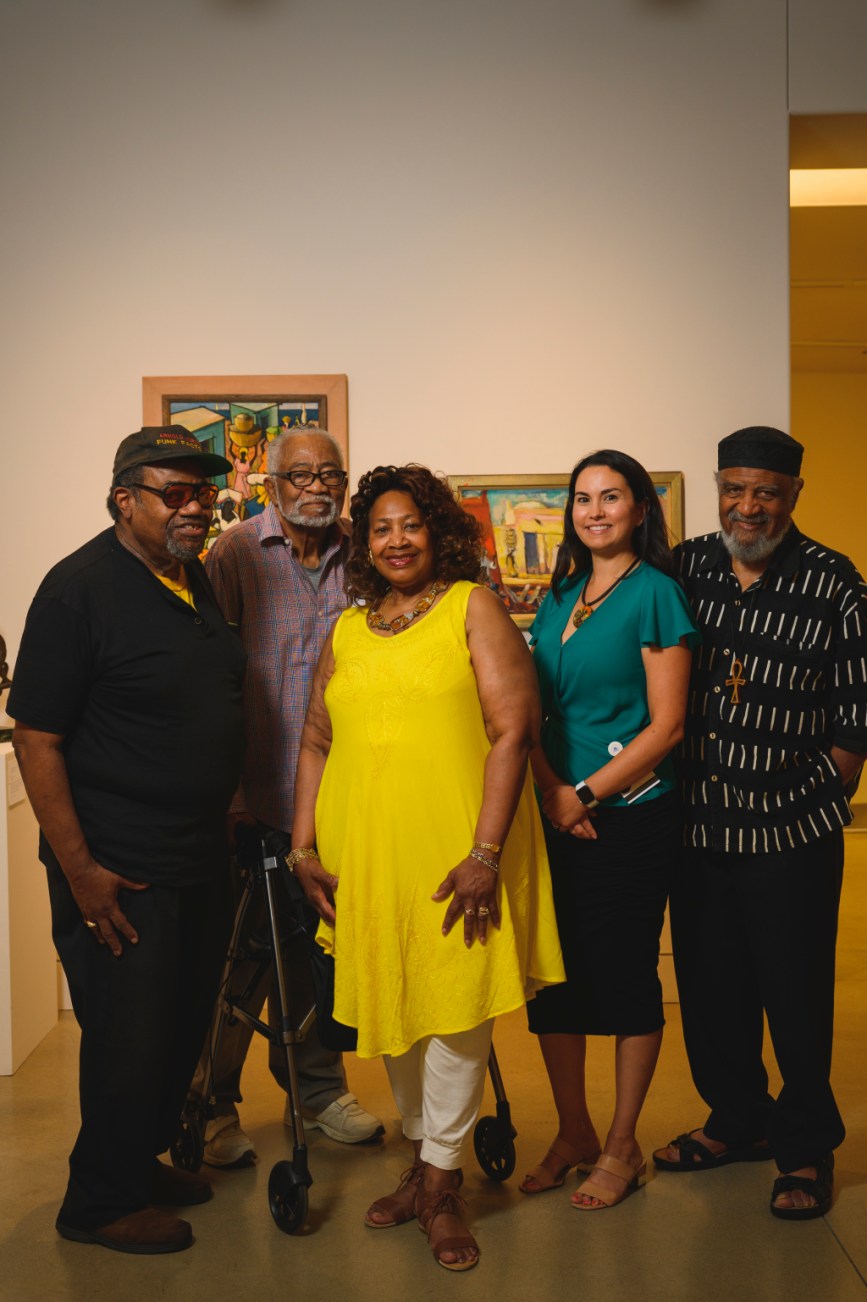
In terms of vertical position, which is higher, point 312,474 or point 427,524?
point 312,474

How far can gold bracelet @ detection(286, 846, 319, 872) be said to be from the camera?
9.37ft

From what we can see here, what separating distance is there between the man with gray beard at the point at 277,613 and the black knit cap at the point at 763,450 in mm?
998

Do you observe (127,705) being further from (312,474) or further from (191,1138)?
(191,1138)

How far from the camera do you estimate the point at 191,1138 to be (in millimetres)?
3109

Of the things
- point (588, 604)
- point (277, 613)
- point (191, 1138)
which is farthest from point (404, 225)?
point (191, 1138)

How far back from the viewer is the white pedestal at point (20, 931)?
394cm

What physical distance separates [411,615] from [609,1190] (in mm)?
1471

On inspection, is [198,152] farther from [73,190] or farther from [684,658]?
[684,658]

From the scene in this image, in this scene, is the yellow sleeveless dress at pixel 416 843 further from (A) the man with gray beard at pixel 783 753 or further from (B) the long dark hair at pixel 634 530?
(A) the man with gray beard at pixel 783 753

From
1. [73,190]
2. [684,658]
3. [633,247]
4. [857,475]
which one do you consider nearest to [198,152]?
[73,190]

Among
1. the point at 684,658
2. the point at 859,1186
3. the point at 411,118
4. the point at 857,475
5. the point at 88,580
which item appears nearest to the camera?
the point at 88,580

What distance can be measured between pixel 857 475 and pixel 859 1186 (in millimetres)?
7402

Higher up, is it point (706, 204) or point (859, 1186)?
point (706, 204)

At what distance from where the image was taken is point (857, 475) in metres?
9.59
